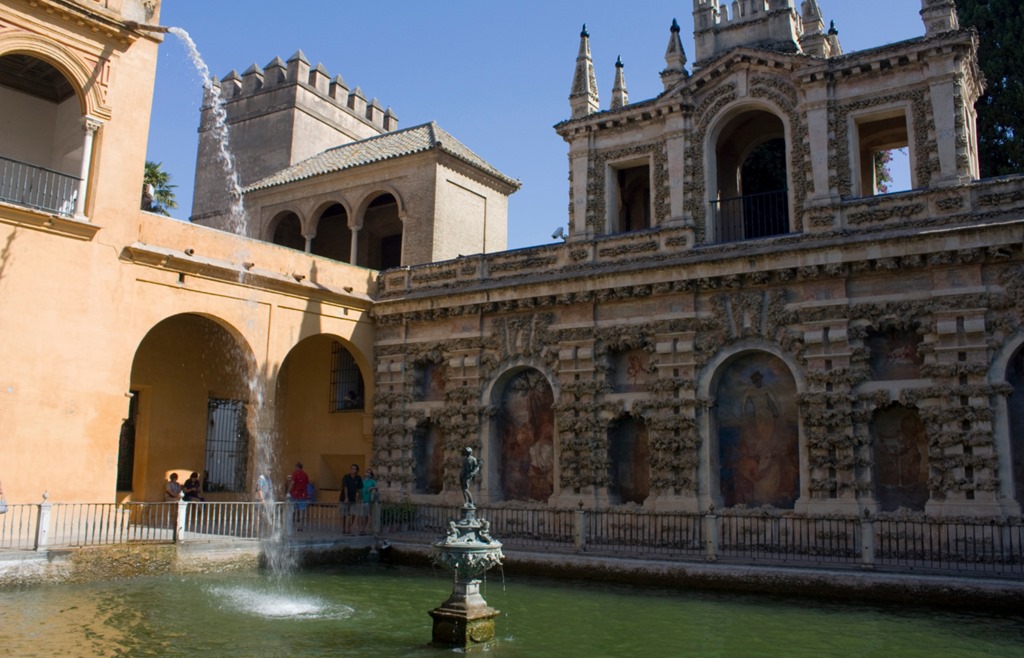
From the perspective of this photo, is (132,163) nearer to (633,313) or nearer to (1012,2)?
(633,313)

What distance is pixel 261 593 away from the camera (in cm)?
1472

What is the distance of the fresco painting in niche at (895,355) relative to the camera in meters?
17.1

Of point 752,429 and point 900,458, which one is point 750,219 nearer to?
point 752,429

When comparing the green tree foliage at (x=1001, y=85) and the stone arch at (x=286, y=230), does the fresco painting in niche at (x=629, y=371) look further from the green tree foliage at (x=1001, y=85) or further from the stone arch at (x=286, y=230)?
the green tree foliage at (x=1001, y=85)

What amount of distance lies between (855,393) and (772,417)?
191cm

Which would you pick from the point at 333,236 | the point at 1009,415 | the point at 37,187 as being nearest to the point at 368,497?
the point at 37,187

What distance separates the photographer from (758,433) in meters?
18.8

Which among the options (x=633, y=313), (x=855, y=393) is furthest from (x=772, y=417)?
(x=633, y=313)

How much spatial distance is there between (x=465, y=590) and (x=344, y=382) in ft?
51.5

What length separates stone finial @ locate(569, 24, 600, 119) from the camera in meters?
23.3

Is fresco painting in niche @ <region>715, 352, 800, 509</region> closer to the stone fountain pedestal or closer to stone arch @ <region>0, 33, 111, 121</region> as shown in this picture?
the stone fountain pedestal

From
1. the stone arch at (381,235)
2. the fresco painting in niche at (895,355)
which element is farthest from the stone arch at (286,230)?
the fresco painting in niche at (895,355)

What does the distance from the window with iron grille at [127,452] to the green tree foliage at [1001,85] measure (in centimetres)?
2637

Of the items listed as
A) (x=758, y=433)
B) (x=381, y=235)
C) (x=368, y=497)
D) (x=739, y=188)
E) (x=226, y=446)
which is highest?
(x=381, y=235)
